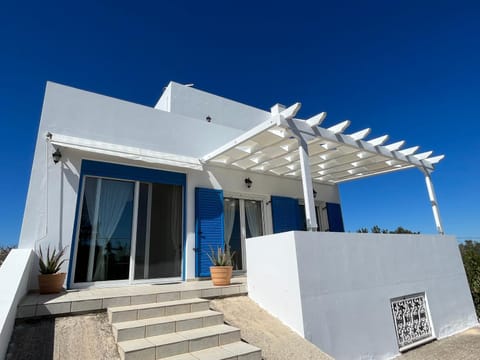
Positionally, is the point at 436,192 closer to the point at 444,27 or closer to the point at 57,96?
the point at 444,27

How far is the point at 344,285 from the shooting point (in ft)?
17.6

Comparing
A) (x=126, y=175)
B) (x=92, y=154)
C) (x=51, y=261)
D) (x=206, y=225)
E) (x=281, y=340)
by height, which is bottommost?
(x=281, y=340)

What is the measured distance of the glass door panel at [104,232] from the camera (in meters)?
6.36

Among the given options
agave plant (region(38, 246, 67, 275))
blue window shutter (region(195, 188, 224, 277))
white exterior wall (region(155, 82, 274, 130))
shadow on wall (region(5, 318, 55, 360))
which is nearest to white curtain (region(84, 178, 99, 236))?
agave plant (region(38, 246, 67, 275))

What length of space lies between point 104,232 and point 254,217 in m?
5.19

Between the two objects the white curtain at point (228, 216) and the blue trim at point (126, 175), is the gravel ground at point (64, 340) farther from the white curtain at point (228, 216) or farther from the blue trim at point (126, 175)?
the white curtain at point (228, 216)

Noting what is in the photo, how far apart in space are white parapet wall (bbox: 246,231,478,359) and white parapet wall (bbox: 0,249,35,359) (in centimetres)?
437

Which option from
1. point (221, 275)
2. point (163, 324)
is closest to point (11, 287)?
point (163, 324)

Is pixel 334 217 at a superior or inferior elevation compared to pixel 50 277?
superior

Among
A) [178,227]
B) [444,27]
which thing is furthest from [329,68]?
[178,227]

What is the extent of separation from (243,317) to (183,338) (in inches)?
64.0

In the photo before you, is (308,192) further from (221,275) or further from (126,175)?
(126,175)

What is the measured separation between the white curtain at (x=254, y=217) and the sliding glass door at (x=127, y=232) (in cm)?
275

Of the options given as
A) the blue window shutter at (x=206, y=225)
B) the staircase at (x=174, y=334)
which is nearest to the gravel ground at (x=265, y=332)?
the staircase at (x=174, y=334)
